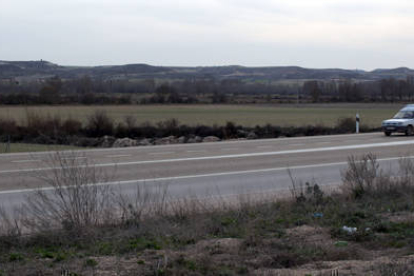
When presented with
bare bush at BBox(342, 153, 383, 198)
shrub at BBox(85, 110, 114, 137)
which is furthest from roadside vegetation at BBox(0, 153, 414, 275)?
shrub at BBox(85, 110, 114, 137)

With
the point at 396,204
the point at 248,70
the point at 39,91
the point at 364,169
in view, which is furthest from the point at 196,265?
the point at 248,70

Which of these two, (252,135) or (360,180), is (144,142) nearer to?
(252,135)

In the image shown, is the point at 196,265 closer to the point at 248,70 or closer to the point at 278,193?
the point at 278,193

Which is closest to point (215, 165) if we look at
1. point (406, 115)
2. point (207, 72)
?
point (406, 115)

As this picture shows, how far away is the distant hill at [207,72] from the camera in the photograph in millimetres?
60634

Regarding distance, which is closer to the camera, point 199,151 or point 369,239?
point 369,239

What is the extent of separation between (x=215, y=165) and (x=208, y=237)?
10764 mm

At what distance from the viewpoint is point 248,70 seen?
169 meters

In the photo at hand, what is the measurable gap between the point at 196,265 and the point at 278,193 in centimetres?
698

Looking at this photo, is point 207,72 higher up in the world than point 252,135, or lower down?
higher up

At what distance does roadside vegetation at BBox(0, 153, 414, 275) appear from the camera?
6668 mm

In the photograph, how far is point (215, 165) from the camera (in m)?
19.1

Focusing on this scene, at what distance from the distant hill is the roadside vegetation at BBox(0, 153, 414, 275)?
22381 millimetres

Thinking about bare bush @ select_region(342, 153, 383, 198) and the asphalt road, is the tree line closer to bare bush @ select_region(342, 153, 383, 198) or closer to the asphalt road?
the asphalt road
